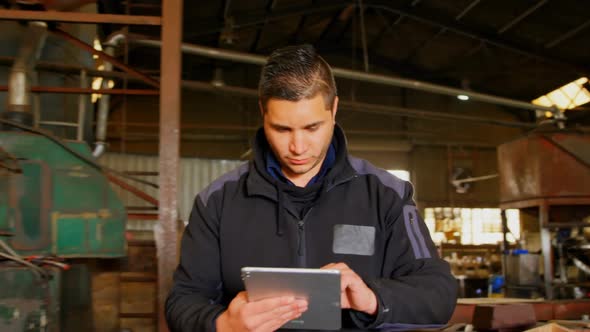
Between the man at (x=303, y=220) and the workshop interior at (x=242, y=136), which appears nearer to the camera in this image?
the man at (x=303, y=220)

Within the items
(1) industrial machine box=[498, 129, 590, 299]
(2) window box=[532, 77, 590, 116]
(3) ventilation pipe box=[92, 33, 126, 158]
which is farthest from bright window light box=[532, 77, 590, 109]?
(3) ventilation pipe box=[92, 33, 126, 158]

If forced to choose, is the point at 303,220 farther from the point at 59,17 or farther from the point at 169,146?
the point at 59,17

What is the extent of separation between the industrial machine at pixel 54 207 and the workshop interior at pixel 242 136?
13 mm

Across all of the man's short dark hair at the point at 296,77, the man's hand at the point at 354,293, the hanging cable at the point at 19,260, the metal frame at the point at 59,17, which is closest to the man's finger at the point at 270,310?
the man's hand at the point at 354,293

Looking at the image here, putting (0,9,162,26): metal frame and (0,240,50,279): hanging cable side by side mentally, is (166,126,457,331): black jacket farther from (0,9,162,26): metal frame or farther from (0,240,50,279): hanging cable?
(0,9,162,26): metal frame

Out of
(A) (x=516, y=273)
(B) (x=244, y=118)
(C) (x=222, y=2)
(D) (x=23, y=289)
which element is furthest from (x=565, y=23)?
(D) (x=23, y=289)

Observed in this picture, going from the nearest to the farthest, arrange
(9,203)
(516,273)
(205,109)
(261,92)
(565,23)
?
(261,92), (9,203), (516,273), (565,23), (205,109)

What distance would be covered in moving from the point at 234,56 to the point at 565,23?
6.01m

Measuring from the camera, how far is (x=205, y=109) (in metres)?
13.4

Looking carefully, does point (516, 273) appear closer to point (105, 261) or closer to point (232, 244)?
point (105, 261)

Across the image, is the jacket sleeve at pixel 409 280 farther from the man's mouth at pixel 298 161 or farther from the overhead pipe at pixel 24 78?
the overhead pipe at pixel 24 78

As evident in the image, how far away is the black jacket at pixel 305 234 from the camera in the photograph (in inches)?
61.9

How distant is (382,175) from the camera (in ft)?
5.49

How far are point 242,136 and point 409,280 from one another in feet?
38.8
